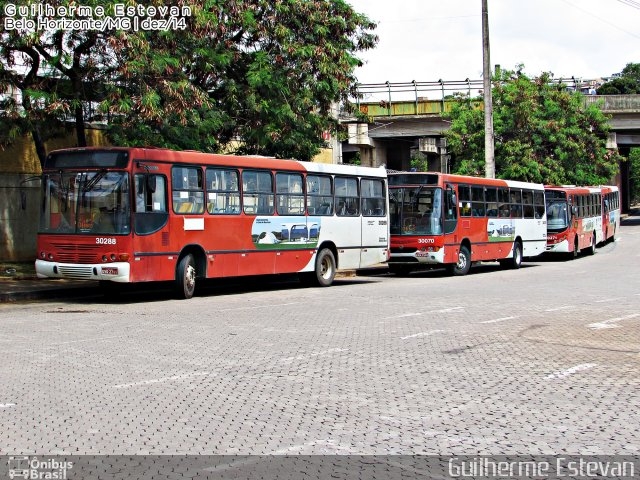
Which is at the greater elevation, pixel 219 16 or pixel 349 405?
pixel 219 16

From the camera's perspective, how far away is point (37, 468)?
5.84m

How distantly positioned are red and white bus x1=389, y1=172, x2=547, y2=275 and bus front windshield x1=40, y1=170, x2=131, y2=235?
1142 centimetres

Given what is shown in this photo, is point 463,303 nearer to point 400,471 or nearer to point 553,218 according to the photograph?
point 400,471

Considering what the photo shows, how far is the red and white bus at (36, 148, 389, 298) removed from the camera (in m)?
18.0

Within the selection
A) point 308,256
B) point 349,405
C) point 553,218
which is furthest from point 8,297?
point 553,218

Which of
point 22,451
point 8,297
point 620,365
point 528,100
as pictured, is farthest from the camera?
point 528,100

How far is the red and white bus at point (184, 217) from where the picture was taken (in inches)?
709

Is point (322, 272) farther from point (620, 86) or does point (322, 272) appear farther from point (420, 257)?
point (620, 86)

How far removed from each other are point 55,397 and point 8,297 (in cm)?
1143

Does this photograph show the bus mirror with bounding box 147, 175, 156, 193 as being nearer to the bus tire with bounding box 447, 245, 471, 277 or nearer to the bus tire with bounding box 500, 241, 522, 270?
the bus tire with bounding box 447, 245, 471, 277

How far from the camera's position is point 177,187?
19062 millimetres

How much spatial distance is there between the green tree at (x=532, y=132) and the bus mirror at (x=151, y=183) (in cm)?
3710

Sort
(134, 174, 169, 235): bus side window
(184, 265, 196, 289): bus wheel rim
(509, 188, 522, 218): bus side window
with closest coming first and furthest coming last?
(134, 174, 169, 235): bus side window
(184, 265, 196, 289): bus wheel rim
(509, 188, 522, 218): bus side window

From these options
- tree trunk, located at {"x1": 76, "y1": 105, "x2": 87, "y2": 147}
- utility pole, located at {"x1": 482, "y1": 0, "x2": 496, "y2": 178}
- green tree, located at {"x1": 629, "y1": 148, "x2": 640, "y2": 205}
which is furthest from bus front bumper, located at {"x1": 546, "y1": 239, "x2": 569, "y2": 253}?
green tree, located at {"x1": 629, "y1": 148, "x2": 640, "y2": 205}
